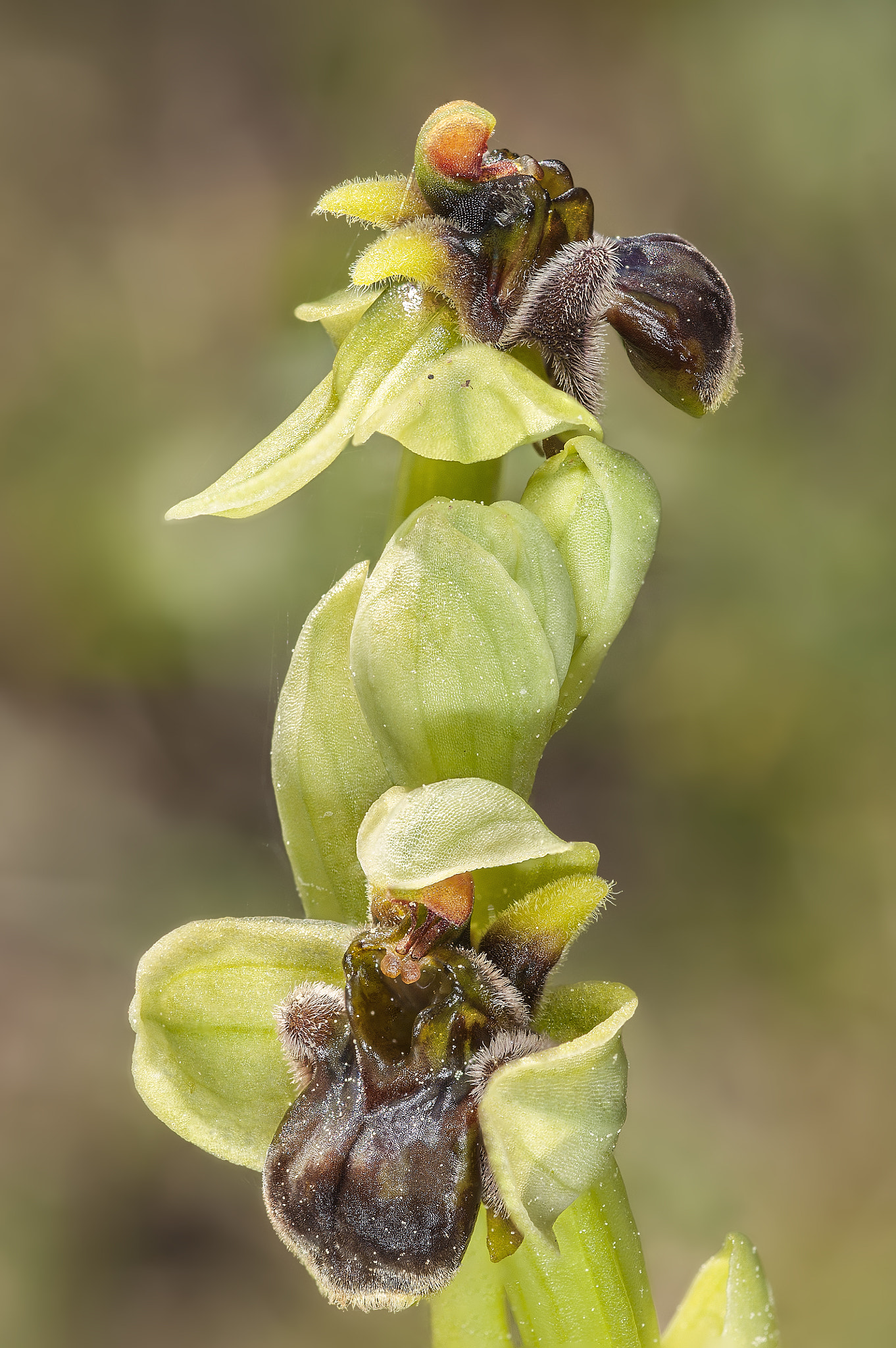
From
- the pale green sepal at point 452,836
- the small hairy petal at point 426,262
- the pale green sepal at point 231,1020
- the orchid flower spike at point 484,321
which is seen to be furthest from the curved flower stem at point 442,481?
the pale green sepal at point 231,1020

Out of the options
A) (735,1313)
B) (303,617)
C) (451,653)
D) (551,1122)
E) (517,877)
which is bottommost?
(735,1313)

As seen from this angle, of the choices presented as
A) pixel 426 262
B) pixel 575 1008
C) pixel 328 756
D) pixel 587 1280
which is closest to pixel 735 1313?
pixel 587 1280

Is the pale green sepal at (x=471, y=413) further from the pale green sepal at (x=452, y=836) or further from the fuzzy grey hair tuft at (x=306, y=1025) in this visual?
the fuzzy grey hair tuft at (x=306, y=1025)

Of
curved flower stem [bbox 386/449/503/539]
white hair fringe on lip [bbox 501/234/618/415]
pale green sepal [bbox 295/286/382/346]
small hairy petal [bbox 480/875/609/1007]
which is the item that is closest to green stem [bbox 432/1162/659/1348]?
small hairy petal [bbox 480/875/609/1007]

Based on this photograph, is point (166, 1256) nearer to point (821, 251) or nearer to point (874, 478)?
point (874, 478)

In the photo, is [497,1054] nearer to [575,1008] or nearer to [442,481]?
[575,1008]

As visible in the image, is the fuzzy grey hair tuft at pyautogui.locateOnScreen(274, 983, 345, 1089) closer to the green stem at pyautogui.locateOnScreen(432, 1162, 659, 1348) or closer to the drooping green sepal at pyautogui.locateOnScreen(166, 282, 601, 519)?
the green stem at pyautogui.locateOnScreen(432, 1162, 659, 1348)

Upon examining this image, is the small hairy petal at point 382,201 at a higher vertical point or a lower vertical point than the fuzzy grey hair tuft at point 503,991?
higher
